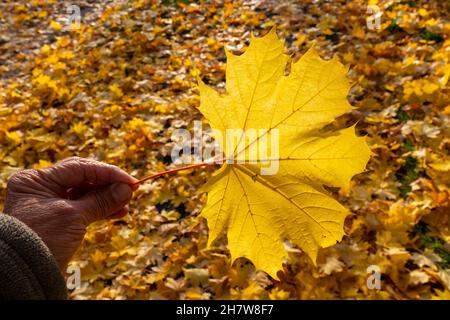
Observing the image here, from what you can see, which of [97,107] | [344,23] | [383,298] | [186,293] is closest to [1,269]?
[186,293]

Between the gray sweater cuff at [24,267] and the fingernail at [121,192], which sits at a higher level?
the fingernail at [121,192]

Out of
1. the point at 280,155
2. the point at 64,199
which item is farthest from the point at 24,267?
the point at 280,155

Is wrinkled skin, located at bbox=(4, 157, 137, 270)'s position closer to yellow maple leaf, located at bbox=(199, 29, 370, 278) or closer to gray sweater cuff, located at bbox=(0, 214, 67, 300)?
gray sweater cuff, located at bbox=(0, 214, 67, 300)

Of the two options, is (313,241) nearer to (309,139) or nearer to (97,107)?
(309,139)

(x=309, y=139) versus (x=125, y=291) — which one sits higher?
(x=309, y=139)

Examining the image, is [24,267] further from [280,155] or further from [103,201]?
[280,155]

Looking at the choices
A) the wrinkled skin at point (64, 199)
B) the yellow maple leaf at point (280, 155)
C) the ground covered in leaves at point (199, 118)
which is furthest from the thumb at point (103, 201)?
the ground covered in leaves at point (199, 118)

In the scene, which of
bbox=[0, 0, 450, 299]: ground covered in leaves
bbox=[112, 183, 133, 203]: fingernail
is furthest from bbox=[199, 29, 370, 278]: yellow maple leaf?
bbox=[112, 183, 133, 203]: fingernail

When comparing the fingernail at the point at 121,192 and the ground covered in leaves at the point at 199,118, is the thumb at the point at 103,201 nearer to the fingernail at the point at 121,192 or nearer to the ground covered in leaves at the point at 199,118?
the fingernail at the point at 121,192
